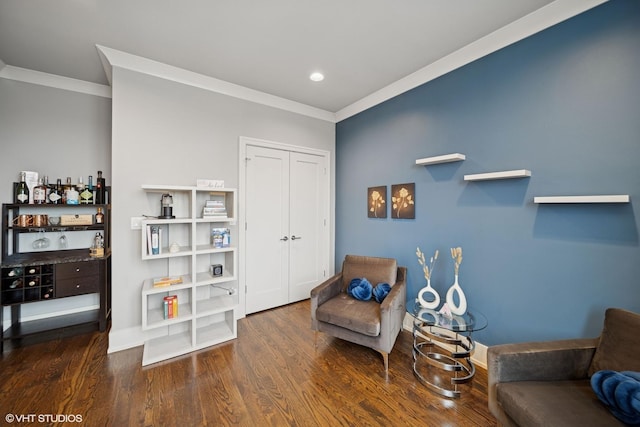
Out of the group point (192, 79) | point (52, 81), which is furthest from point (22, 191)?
point (192, 79)

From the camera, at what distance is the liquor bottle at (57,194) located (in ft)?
8.89

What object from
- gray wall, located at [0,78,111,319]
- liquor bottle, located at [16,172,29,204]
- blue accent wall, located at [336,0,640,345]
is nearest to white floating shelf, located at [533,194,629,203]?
blue accent wall, located at [336,0,640,345]

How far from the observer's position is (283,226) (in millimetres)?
3594

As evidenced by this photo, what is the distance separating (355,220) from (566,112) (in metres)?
2.42

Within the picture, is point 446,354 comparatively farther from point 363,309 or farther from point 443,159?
point 443,159

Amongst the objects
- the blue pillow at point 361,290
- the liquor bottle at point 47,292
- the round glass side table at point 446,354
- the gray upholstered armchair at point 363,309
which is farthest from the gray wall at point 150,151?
the round glass side table at point 446,354

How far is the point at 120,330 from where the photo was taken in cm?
247

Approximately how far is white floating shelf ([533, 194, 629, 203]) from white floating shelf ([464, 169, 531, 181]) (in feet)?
0.70

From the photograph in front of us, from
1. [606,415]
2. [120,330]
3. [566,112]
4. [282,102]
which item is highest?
[282,102]

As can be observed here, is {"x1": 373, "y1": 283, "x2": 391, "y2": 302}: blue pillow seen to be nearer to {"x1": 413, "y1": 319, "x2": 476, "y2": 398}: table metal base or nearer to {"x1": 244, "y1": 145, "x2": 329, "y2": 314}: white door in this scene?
{"x1": 413, "y1": 319, "x2": 476, "y2": 398}: table metal base

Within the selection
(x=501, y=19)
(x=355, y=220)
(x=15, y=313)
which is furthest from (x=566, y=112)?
(x=15, y=313)

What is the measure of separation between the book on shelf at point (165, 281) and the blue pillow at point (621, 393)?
10.1 feet

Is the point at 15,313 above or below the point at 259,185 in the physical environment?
below

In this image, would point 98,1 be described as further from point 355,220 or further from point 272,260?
point 355,220
